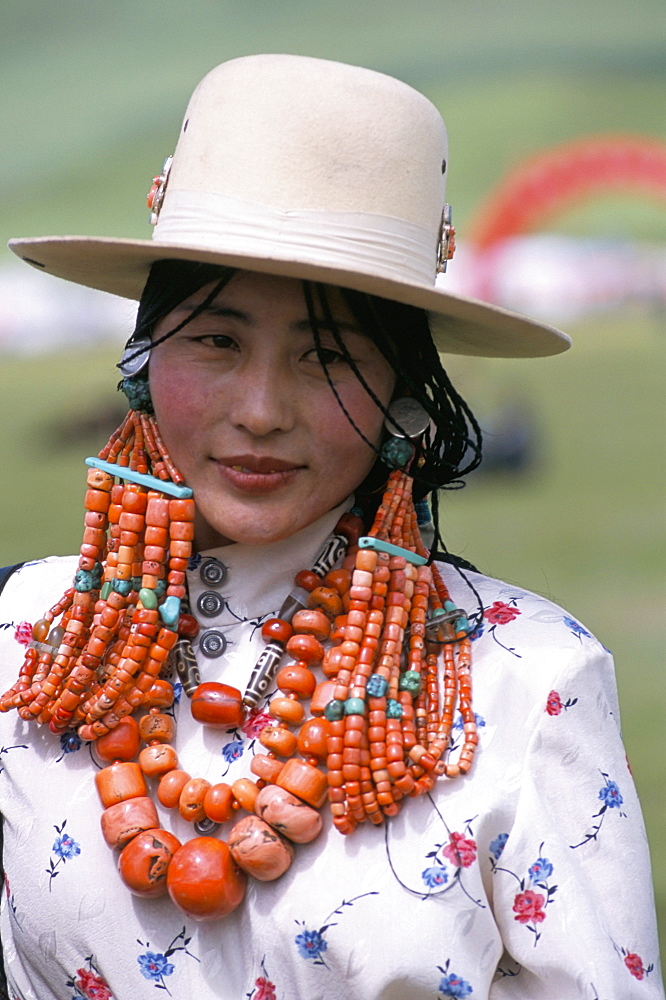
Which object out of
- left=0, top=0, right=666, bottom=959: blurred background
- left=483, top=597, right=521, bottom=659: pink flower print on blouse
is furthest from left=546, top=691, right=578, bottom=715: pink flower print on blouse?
left=0, top=0, right=666, bottom=959: blurred background

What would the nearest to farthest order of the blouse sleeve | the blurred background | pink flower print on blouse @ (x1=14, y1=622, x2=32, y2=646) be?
1. the blouse sleeve
2. pink flower print on blouse @ (x1=14, y1=622, x2=32, y2=646)
3. the blurred background

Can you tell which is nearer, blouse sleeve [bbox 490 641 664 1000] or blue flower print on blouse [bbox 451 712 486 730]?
blouse sleeve [bbox 490 641 664 1000]

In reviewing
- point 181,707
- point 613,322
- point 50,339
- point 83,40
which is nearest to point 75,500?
point 50,339

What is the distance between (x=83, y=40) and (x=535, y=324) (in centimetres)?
820

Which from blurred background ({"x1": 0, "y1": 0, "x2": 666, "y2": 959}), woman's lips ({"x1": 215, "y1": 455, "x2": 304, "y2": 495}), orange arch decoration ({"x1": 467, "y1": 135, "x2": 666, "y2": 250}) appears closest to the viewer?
woman's lips ({"x1": 215, "y1": 455, "x2": 304, "y2": 495})

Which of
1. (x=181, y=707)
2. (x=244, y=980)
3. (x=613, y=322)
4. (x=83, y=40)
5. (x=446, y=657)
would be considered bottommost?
(x=244, y=980)

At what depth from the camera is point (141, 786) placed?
4.99 feet

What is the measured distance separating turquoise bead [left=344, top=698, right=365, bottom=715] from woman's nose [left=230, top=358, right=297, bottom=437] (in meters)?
0.33

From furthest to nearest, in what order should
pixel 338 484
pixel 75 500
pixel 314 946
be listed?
pixel 75 500, pixel 338 484, pixel 314 946

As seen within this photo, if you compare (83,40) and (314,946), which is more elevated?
(83,40)

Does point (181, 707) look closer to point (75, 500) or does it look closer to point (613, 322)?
point (75, 500)

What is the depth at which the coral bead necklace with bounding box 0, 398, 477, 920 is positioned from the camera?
141 centimetres

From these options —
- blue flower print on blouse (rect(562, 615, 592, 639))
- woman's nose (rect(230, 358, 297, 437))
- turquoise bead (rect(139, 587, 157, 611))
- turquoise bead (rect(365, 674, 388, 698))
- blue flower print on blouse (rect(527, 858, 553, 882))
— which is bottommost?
blue flower print on blouse (rect(527, 858, 553, 882))

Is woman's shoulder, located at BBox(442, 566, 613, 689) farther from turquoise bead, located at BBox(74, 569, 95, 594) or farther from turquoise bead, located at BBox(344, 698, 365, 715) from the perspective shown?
turquoise bead, located at BBox(74, 569, 95, 594)
